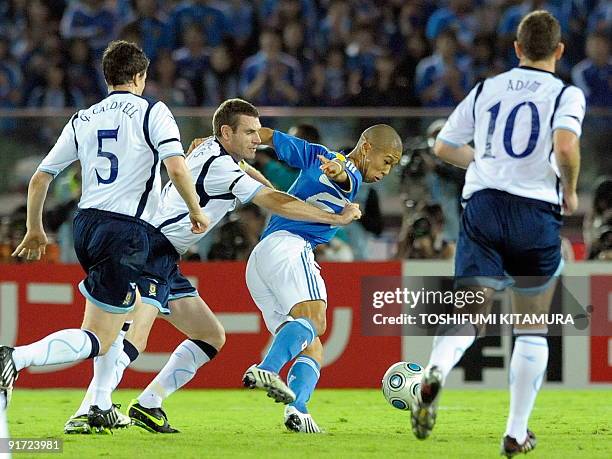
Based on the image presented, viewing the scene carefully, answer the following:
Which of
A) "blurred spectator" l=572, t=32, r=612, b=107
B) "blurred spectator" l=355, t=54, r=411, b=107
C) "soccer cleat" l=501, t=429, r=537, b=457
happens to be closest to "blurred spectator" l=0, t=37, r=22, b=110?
"blurred spectator" l=355, t=54, r=411, b=107

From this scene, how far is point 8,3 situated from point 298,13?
3987mm

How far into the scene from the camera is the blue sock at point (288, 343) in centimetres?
690

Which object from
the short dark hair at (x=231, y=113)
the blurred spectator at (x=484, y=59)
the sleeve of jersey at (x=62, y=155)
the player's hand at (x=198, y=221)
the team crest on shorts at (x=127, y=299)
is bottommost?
the team crest on shorts at (x=127, y=299)

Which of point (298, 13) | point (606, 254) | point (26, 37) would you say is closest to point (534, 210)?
point (606, 254)

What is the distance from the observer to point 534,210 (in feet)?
20.7

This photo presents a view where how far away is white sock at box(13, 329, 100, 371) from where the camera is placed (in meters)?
6.73

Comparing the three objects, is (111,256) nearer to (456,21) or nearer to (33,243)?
(33,243)

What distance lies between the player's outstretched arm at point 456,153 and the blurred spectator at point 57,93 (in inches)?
313

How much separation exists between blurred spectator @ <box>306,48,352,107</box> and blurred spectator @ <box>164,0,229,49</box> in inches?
61.1

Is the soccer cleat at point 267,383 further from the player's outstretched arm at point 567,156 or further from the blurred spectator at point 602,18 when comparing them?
the blurred spectator at point 602,18

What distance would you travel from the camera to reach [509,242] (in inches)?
247

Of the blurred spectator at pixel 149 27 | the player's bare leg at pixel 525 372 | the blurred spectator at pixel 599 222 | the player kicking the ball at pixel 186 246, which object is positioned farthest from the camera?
the blurred spectator at pixel 149 27

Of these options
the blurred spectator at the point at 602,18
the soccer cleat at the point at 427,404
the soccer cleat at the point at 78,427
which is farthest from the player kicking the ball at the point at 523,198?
the blurred spectator at the point at 602,18

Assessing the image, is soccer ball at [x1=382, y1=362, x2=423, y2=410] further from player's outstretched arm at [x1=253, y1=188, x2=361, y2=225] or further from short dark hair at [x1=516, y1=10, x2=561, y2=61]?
short dark hair at [x1=516, y1=10, x2=561, y2=61]
